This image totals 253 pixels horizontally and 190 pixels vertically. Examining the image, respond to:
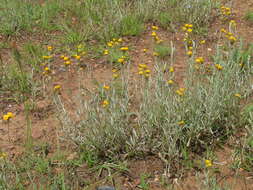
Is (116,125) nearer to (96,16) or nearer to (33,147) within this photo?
(33,147)

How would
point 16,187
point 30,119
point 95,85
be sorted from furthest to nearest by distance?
point 95,85, point 30,119, point 16,187

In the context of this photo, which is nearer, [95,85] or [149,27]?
[95,85]

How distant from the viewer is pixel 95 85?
3354mm

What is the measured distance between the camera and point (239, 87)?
2727 mm

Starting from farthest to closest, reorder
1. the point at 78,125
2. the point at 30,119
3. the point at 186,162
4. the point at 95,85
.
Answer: the point at 95,85 → the point at 30,119 → the point at 78,125 → the point at 186,162

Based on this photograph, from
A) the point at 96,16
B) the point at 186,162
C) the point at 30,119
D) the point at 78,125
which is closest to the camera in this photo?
the point at 186,162

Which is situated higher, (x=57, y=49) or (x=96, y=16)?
(x=96, y=16)

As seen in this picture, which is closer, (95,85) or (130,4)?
(95,85)

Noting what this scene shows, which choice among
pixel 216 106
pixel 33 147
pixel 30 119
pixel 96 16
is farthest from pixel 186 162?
pixel 96 16

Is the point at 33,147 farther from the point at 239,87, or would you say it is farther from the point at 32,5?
the point at 32,5

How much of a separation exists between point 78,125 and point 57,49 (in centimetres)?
154

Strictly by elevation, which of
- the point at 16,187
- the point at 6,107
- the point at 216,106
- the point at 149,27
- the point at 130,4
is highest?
the point at 130,4

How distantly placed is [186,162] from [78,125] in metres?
0.86

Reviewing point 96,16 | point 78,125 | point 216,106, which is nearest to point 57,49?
point 96,16
